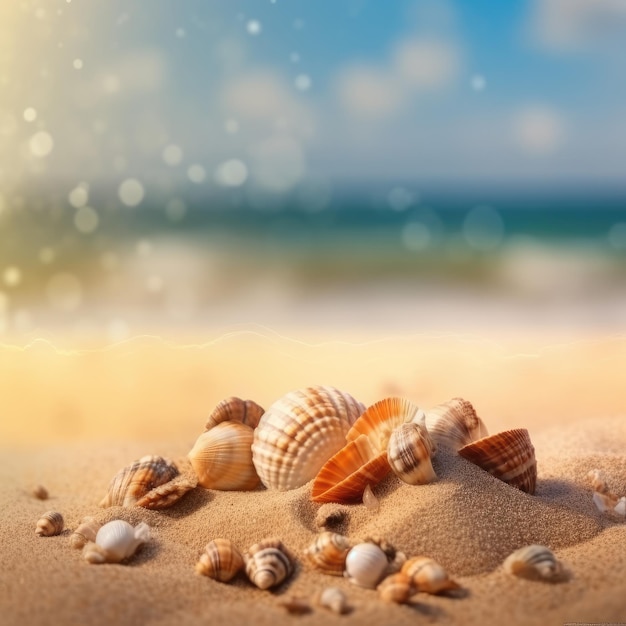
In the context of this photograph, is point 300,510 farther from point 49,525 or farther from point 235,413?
point 49,525

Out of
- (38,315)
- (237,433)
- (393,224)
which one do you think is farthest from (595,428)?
(393,224)

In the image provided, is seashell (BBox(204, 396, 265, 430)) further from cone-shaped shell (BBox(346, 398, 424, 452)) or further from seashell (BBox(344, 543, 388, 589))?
seashell (BBox(344, 543, 388, 589))

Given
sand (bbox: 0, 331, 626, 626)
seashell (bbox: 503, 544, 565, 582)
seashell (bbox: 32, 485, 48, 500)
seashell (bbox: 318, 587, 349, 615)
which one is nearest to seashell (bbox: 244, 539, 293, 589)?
sand (bbox: 0, 331, 626, 626)

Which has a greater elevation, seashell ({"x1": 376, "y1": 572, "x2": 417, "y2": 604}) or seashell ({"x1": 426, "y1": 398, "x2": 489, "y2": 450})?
seashell ({"x1": 426, "y1": 398, "x2": 489, "y2": 450})

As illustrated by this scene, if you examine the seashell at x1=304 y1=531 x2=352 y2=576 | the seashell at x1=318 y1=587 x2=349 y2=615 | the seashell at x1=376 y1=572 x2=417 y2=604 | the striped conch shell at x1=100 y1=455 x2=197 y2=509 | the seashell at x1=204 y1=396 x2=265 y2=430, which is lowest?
the seashell at x1=318 y1=587 x2=349 y2=615

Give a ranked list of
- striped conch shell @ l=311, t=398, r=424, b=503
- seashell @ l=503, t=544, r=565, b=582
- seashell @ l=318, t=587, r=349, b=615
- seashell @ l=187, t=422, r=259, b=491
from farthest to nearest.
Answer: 1. seashell @ l=187, t=422, r=259, b=491
2. striped conch shell @ l=311, t=398, r=424, b=503
3. seashell @ l=503, t=544, r=565, b=582
4. seashell @ l=318, t=587, r=349, b=615

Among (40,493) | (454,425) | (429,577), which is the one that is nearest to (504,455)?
(454,425)

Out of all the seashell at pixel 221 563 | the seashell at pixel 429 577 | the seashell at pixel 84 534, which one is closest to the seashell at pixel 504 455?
the seashell at pixel 429 577
